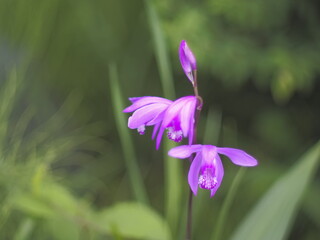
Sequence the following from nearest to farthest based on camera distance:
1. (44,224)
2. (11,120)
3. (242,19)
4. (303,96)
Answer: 1. (44,224)
2. (242,19)
3. (11,120)
4. (303,96)

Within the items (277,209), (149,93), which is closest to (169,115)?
(277,209)

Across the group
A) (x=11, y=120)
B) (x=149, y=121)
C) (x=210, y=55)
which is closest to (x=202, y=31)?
(x=210, y=55)

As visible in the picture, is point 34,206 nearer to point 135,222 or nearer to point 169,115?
point 135,222

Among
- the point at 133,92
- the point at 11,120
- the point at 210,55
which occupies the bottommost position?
the point at 11,120

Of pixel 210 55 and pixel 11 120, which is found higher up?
pixel 210 55

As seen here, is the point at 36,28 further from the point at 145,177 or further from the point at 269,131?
the point at 269,131

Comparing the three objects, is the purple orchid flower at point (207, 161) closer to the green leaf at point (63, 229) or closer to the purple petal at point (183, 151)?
the purple petal at point (183, 151)
